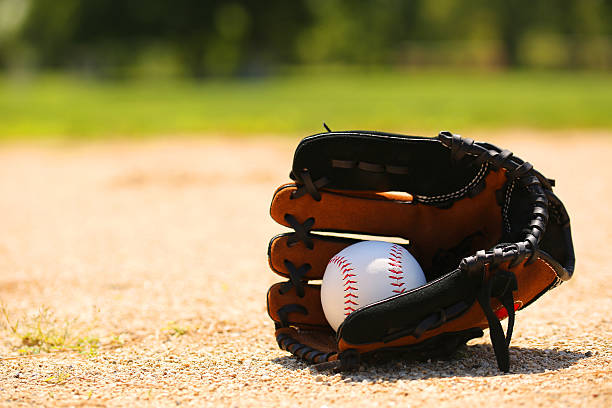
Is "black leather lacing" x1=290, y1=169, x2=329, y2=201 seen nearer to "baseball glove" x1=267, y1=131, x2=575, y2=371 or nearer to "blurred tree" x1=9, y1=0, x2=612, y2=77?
"baseball glove" x1=267, y1=131, x2=575, y2=371

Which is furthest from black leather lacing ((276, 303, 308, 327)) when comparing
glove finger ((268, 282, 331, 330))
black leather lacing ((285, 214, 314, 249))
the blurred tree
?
the blurred tree

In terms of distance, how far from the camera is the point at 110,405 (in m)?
2.07

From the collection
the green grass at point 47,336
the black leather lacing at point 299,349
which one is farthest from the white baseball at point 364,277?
the green grass at point 47,336

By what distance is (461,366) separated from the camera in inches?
Answer: 91.4

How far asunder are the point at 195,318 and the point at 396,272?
100cm

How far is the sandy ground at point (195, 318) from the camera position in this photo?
212 centimetres

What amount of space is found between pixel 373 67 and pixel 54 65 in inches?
695

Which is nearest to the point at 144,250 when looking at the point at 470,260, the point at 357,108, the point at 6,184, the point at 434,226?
the point at 434,226

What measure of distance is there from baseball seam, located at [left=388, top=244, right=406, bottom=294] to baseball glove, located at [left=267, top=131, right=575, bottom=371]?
0.14 m

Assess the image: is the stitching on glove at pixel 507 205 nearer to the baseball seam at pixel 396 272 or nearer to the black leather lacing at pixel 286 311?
the baseball seam at pixel 396 272

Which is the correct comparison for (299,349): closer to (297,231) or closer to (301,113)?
(297,231)

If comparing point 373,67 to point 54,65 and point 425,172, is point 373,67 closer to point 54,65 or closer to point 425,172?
point 54,65

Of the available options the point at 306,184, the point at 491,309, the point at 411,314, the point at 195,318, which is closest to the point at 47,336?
the point at 195,318

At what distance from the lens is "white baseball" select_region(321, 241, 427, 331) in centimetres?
239
